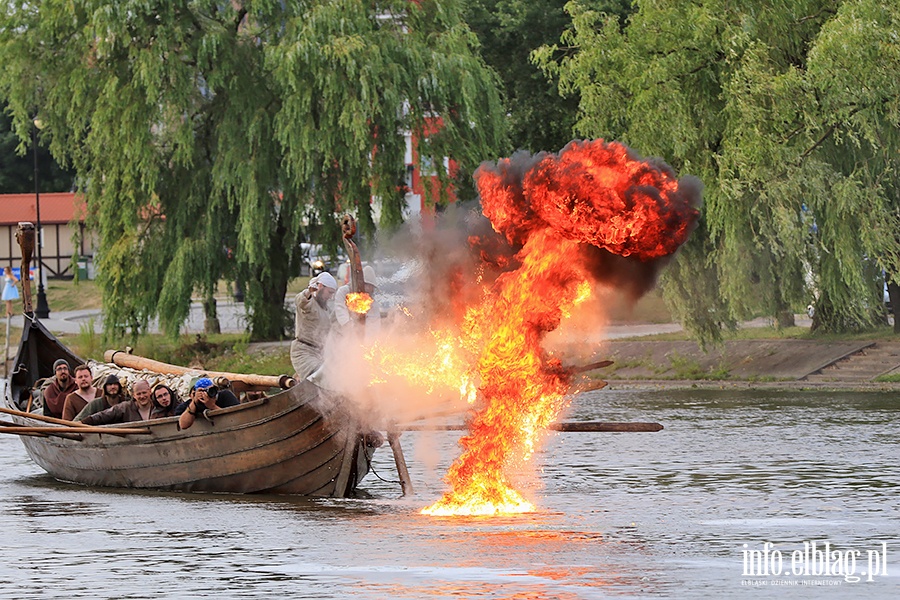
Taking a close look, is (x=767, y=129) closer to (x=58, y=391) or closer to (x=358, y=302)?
(x=58, y=391)

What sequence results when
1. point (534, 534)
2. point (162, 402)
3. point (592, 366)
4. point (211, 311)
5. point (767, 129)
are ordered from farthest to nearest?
1. point (211, 311)
2. point (767, 129)
3. point (162, 402)
4. point (592, 366)
5. point (534, 534)

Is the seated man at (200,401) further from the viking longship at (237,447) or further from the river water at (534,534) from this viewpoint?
the river water at (534,534)

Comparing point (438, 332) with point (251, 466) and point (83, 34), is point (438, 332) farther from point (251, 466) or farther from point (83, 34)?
point (83, 34)

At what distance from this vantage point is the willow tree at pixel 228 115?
40.3 m

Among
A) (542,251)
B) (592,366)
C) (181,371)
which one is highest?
(542,251)

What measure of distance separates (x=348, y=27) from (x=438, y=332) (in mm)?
23295

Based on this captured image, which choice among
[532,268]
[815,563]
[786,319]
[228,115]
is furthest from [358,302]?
[786,319]

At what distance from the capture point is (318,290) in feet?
70.7

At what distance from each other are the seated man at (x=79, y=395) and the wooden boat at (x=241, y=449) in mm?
642

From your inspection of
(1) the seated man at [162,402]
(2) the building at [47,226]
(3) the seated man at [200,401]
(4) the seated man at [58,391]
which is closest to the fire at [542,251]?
(3) the seated man at [200,401]

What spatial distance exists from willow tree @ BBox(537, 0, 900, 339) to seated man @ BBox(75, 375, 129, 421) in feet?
47.6

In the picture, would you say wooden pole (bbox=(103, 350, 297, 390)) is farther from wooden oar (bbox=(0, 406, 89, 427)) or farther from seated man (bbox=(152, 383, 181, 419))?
wooden oar (bbox=(0, 406, 89, 427))

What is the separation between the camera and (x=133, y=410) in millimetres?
22297

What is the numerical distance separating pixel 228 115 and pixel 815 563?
28.9 m
